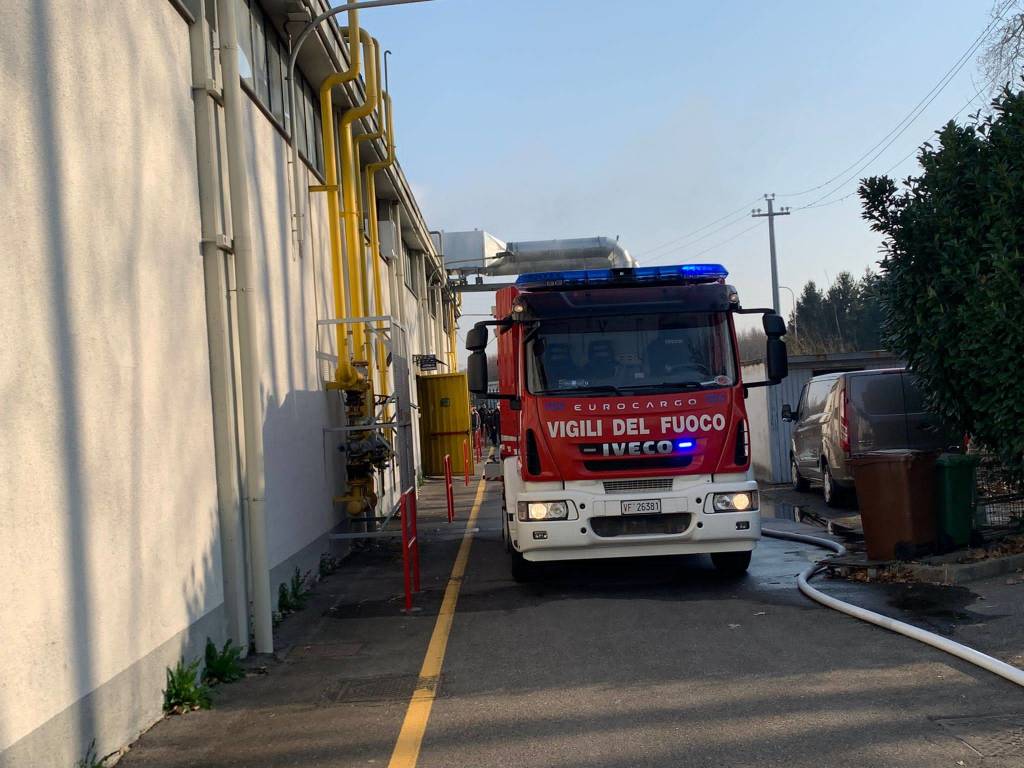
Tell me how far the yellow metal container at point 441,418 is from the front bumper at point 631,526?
1745 cm

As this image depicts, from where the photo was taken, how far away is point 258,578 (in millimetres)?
8383

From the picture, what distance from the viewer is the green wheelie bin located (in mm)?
10344

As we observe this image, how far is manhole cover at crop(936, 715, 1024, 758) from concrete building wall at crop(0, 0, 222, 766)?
4.33m

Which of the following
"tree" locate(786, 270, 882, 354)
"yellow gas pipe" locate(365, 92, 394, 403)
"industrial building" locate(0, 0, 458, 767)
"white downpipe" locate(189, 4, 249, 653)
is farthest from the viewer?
"tree" locate(786, 270, 882, 354)

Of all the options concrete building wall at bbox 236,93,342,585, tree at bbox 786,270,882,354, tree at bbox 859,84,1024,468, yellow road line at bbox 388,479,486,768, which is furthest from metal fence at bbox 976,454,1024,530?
tree at bbox 786,270,882,354

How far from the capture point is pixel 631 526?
10125 mm

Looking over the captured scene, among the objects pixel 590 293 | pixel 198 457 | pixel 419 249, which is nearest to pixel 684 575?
pixel 590 293

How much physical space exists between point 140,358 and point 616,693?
3536 millimetres

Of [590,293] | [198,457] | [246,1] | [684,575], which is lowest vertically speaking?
[684,575]

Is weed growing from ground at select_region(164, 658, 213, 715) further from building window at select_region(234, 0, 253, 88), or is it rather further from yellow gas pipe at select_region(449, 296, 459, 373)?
yellow gas pipe at select_region(449, 296, 459, 373)

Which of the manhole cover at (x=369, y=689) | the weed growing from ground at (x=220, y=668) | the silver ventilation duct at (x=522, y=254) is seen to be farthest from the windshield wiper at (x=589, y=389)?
the silver ventilation duct at (x=522, y=254)

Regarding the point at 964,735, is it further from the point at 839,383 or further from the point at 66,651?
the point at 839,383

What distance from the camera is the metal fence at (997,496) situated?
1093cm

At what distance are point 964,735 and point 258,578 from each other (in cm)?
513
